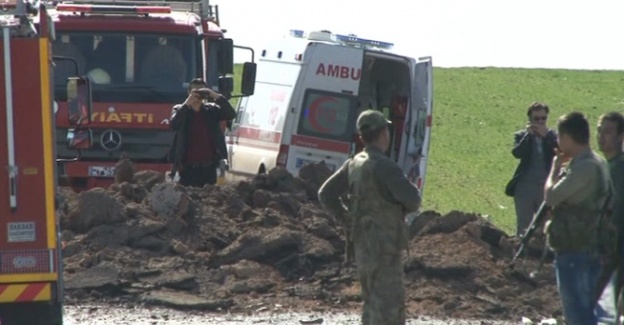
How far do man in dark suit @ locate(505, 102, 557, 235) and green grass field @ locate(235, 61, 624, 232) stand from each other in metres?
8.51

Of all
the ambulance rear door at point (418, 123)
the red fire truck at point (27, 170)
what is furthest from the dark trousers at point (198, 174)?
the red fire truck at point (27, 170)

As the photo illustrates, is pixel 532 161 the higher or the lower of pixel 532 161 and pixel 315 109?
the lower

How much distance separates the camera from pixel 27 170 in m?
11.6

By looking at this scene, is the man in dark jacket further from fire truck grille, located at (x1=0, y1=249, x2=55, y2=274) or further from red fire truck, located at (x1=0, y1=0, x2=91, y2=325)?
fire truck grille, located at (x1=0, y1=249, x2=55, y2=274)

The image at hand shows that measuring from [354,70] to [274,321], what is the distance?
27.6ft

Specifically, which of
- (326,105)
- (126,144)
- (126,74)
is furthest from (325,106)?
(126,74)

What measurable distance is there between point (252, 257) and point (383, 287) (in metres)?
4.94

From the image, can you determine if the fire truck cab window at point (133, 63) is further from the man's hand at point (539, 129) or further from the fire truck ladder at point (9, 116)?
the fire truck ladder at point (9, 116)

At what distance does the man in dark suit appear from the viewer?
53.9 feet

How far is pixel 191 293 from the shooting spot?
51.2 feet

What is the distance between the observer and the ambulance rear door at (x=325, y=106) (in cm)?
2217

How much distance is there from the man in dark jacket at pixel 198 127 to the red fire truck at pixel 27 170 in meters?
5.86

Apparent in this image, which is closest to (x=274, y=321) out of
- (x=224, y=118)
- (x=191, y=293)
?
(x=191, y=293)

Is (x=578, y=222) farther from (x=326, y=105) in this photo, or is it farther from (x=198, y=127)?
(x=326, y=105)
